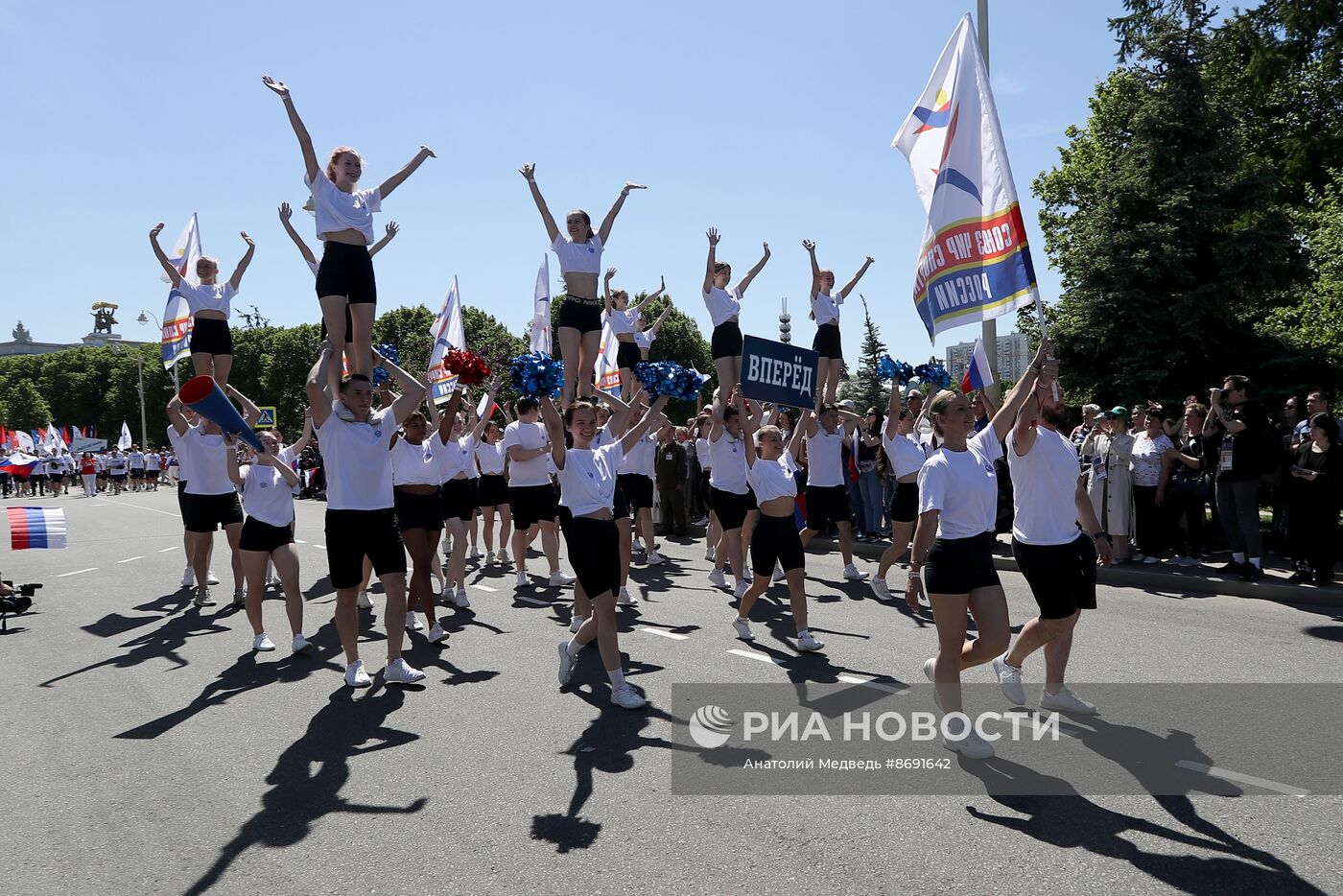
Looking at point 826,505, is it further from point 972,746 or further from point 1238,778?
point 1238,778

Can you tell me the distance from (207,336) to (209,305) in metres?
0.32

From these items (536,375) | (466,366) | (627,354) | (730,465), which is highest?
(627,354)

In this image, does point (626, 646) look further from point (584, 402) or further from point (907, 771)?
point (907, 771)

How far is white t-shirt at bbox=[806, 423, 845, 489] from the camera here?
10523mm

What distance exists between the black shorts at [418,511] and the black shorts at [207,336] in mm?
2885

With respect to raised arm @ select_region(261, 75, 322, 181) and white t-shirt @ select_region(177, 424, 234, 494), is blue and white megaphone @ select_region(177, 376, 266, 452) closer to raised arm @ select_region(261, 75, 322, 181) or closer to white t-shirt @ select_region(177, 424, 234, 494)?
raised arm @ select_region(261, 75, 322, 181)

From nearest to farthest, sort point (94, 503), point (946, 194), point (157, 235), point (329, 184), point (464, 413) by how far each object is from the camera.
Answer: point (329, 184)
point (946, 194)
point (157, 235)
point (464, 413)
point (94, 503)

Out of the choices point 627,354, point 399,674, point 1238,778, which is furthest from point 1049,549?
point 627,354

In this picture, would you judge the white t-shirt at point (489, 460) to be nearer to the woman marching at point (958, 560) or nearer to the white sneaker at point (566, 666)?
the white sneaker at point (566, 666)

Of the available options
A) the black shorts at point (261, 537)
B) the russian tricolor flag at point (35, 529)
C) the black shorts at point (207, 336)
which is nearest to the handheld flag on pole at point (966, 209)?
the black shorts at point (261, 537)

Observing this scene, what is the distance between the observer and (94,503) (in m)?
32.1

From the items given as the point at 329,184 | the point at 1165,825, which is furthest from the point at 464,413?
the point at 1165,825

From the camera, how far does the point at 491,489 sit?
12.8 m

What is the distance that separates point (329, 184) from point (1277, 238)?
1988cm
